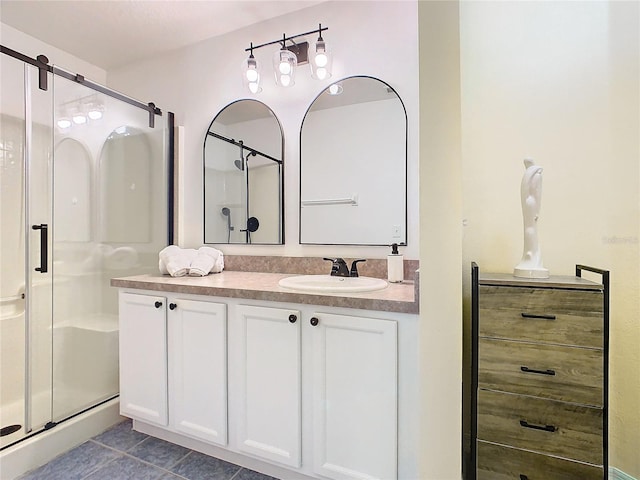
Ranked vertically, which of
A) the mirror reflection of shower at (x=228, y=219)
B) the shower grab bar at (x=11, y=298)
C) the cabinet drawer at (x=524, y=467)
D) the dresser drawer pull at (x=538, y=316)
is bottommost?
the cabinet drawer at (x=524, y=467)

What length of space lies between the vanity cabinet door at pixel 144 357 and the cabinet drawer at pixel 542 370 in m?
1.47

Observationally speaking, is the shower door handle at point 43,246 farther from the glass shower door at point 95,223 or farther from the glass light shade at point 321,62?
the glass light shade at point 321,62

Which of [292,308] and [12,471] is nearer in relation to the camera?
[292,308]

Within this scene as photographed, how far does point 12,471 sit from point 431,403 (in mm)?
1931

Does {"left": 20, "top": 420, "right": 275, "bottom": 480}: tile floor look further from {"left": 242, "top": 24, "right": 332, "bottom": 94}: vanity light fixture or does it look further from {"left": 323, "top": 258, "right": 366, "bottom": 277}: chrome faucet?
{"left": 242, "top": 24, "right": 332, "bottom": 94}: vanity light fixture

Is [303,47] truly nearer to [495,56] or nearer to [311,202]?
[311,202]

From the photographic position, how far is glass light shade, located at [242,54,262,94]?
1.98m

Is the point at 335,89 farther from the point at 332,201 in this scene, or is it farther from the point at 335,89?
the point at 332,201

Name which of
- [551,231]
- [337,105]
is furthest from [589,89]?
[337,105]

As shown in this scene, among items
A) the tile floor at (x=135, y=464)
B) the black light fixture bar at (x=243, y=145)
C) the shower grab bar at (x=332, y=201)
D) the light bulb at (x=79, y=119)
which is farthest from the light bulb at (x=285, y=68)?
the tile floor at (x=135, y=464)

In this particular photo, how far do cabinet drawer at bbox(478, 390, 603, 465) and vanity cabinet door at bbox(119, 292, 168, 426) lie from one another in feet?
4.82

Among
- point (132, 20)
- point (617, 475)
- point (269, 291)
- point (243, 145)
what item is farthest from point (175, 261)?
point (617, 475)

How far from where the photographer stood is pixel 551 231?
1.45 metres

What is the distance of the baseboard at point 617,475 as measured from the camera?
4.36ft
